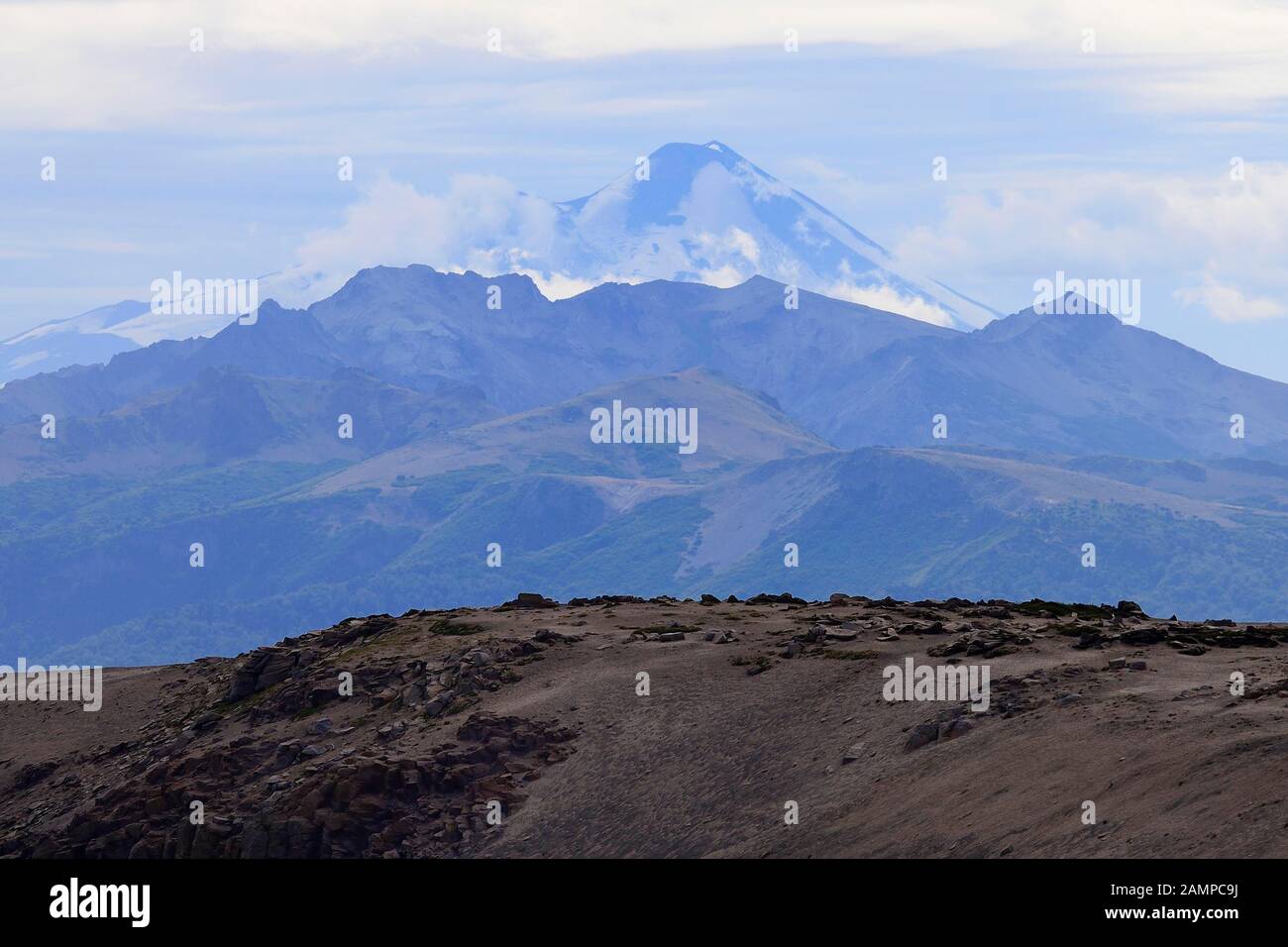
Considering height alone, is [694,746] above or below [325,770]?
above

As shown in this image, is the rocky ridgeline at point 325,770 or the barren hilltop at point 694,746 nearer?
the barren hilltop at point 694,746

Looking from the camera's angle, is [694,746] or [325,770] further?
[325,770]

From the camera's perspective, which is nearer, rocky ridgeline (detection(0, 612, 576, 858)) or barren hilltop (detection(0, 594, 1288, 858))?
barren hilltop (detection(0, 594, 1288, 858))
